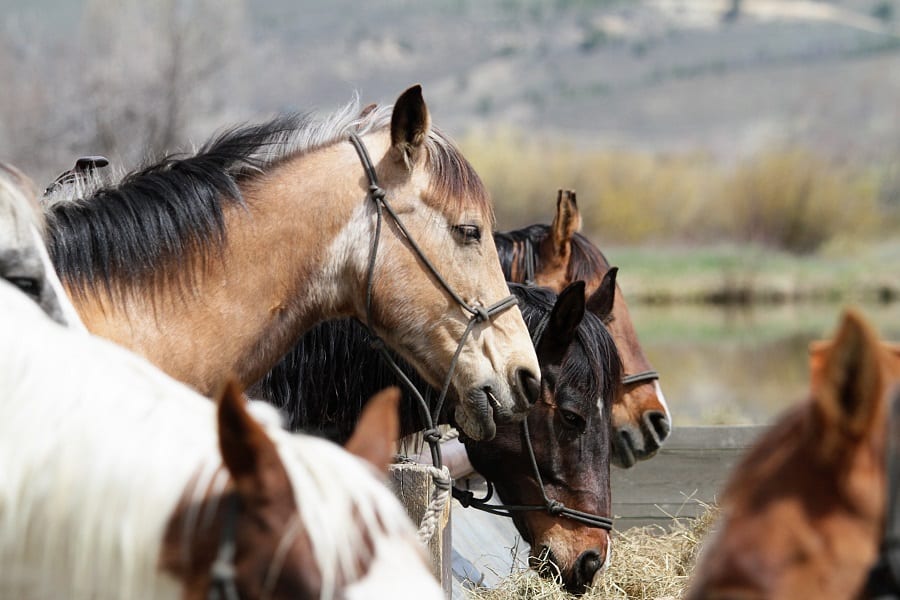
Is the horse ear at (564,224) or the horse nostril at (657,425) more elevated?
the horse ear at (564,224)

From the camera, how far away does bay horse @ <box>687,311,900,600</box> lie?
151cm

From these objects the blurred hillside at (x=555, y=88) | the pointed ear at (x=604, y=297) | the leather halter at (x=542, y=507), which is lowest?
the blurred hillside at (x=555, y=88)

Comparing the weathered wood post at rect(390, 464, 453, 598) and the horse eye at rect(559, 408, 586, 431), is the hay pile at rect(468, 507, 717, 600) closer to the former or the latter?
the horse eye at rect(559, 408, 586, 431)

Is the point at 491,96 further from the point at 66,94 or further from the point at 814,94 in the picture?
the point at 66,94

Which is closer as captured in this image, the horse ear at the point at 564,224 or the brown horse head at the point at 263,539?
the brown horse head at the point at 263,539

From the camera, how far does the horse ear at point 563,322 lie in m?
4.39

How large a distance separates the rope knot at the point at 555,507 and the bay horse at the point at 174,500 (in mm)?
2501

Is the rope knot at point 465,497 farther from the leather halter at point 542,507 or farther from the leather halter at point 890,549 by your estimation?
the leather halter at point 890,549

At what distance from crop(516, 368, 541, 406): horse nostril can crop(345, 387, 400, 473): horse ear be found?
1.78 m

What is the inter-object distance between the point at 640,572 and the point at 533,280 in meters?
1.55

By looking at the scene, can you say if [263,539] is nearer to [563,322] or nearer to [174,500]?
[174,500]

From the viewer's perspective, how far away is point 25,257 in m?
2.58

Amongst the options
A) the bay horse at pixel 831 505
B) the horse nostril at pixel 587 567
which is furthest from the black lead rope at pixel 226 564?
the horse nostril at pixel 587 567

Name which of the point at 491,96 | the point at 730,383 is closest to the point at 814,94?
the point at 491,96
